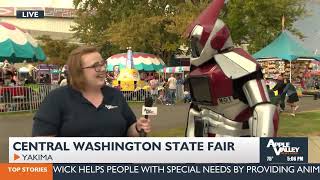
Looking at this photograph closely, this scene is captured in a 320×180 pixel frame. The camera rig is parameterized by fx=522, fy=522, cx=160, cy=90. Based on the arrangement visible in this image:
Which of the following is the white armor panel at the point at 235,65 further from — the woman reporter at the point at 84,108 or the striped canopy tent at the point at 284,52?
the striped canopy tent at the point at 284,52

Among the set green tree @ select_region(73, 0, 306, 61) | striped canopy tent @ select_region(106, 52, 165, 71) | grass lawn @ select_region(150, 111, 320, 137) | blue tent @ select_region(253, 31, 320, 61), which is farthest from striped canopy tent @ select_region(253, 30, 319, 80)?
striped canopy tent @ select_region(106, 52, 165, 71)

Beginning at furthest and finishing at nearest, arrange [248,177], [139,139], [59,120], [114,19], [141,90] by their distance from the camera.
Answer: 1. [114,19]
2. [141,90]
3. [59,120]
4. [139,139]
5. [248,177]

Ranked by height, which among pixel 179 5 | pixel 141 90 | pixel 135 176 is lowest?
pixel 141 90

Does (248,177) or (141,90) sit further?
(141,90)

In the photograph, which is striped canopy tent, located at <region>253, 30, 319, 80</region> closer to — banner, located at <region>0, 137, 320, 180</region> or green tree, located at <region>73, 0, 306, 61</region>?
green tree, located at <region>73, 0, 306, 61</region>

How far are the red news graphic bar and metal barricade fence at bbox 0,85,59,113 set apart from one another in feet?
49.8

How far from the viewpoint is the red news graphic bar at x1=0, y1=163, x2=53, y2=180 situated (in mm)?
2416

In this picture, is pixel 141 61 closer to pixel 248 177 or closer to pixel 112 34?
pixel 112 34

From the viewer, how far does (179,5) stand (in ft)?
106

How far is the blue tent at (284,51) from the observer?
22.2 meters

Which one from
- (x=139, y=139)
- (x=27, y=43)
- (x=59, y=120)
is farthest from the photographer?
(x=27, y=43)

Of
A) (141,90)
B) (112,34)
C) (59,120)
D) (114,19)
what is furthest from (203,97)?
(114,19)

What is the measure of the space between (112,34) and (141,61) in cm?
314

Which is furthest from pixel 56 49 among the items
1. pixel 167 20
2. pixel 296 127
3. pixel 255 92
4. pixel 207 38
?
pixel 255 92
